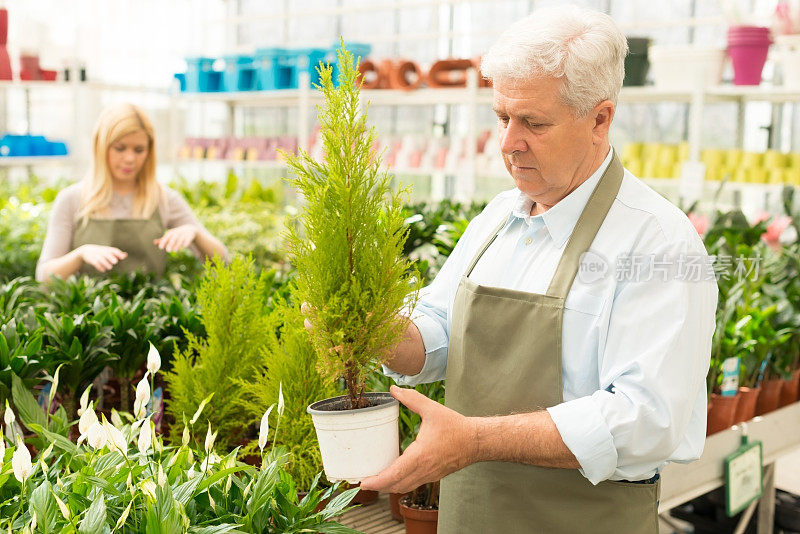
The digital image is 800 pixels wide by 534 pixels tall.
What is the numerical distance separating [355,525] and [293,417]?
0.37 meters

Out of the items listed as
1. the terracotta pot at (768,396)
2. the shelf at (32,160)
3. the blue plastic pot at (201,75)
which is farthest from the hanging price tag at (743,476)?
the blue plastic pot at (201,75)

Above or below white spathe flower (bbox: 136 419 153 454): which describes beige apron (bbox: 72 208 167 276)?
above

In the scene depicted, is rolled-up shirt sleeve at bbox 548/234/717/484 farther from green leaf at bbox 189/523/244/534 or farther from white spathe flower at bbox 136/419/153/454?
white spathe flower at bbox 136/419/153/454

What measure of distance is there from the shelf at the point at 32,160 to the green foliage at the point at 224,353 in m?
5.64

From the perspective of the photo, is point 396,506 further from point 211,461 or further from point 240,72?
point 240,72

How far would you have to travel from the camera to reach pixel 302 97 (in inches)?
285

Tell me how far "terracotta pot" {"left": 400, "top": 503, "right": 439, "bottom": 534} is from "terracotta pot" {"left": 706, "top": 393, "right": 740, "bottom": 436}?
1.24 m

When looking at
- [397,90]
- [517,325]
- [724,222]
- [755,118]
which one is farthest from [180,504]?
[755,118]

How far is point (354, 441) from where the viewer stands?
1359 mm

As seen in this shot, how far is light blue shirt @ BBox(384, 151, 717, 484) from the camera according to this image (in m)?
1.32

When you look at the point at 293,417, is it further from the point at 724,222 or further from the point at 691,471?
the point at 724,222

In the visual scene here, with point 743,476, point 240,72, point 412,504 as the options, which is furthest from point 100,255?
point 240,72

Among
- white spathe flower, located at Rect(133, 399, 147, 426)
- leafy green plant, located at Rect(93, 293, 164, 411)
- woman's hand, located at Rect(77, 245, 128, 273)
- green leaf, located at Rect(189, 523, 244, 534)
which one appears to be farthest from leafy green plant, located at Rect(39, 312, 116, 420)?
green leaf, located at Rect(189, 523, 244, 534)

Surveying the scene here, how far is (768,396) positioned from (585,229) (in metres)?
1.92
